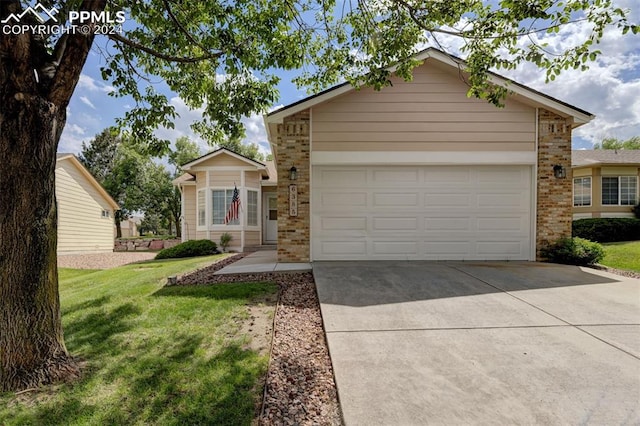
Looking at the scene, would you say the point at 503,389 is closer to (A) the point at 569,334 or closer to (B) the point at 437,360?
(B) the point at 437,360

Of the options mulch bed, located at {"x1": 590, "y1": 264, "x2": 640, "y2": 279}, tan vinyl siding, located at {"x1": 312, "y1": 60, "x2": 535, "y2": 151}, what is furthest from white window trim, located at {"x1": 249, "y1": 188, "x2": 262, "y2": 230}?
mulch bed, located at {"x1": 590, "y1": 264, "x2": 640, "y2": 279}

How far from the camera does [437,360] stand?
2.94 meters

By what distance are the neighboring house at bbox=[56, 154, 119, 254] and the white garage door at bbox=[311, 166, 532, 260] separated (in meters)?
14.1

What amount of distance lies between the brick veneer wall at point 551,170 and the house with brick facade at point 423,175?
0.02 m

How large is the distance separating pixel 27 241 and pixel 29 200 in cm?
35

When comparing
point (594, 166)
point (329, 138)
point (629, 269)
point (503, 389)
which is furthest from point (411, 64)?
point (594, 166)

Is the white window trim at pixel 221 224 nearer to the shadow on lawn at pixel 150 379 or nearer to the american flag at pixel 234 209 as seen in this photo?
the american flag at pixel 234 209

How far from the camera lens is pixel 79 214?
16.2m

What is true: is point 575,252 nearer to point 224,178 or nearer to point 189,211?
point 224,178

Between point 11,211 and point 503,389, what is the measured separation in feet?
14.1

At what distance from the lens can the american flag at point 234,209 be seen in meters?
12.8

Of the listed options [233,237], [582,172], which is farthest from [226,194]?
[582,172]

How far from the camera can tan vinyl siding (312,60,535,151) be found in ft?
24.8

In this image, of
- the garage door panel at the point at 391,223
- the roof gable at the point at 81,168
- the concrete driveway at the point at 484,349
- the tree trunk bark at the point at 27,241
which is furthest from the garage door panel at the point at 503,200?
the roof gable at the point at 81,168
